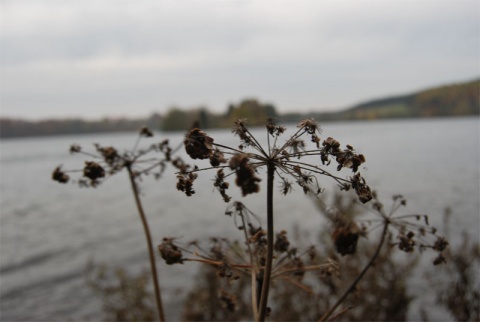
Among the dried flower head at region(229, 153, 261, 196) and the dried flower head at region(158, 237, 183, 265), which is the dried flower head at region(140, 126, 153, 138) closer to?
the dried flower head at region(158, 237, 183, 265)

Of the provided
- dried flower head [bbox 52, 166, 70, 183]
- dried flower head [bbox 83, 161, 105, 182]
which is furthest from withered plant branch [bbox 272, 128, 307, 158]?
dried flower head [bbox 52, 166, 70, 183]

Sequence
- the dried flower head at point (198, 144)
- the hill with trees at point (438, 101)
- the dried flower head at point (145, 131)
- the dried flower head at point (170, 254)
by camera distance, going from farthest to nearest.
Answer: the hill with trees at point (438, 101)
the dried flower head at point (145, 131)
the dried flower head at point (170, 254)
the dried flower head at point (198, 144)

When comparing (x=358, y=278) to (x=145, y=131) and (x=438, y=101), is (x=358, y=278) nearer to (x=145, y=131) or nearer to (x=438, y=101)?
(x=145, y=131)

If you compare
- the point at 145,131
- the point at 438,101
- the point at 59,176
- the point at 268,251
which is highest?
the point at 438,101

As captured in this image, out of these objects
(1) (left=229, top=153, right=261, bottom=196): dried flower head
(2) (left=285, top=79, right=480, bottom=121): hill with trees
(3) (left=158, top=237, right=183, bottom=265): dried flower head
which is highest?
(2) (left=285, top=79, right=480, bottom=121): hill with trees

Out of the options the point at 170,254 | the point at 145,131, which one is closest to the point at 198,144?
the point at 170,254

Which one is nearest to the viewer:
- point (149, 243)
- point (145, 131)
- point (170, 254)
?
point (170, 254)

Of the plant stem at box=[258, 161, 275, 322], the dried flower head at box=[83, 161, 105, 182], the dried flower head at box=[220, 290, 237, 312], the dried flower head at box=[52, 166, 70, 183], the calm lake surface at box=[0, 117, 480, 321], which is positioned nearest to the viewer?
the plant stem at box=[258, 161, 275, 322]

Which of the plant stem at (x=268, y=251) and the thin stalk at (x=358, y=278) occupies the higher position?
the plant stem at (x=268, y=251)

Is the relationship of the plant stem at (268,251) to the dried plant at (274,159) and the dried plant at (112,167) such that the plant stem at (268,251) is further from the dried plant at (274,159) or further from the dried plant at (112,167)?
the dried plant at (112,167)

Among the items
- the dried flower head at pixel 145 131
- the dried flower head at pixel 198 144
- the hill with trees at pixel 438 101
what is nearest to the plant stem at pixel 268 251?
the dried flower head at pixel 198 144

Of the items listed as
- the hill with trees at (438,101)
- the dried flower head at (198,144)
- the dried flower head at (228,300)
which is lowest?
the dried flower head at (228,300)

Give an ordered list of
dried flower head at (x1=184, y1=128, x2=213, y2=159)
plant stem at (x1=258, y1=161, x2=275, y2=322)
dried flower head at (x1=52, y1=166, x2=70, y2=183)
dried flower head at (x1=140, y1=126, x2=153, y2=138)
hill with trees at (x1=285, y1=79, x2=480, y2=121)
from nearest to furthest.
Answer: plant stem at (x1=258, y1=161, x2=275, y2=322) < dried flower head at (x1=184, y1=128, x2=213, y2=159) < dried flower head at (x1=52, y1=166, x2=70, y2=183) < dried flower head at (x1=140, y1=126, x2=153, y2=138) < hill with trees at (x1=285, y1=79, x2=480, y2=121)

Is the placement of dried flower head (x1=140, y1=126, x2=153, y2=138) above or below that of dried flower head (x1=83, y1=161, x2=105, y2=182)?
above
